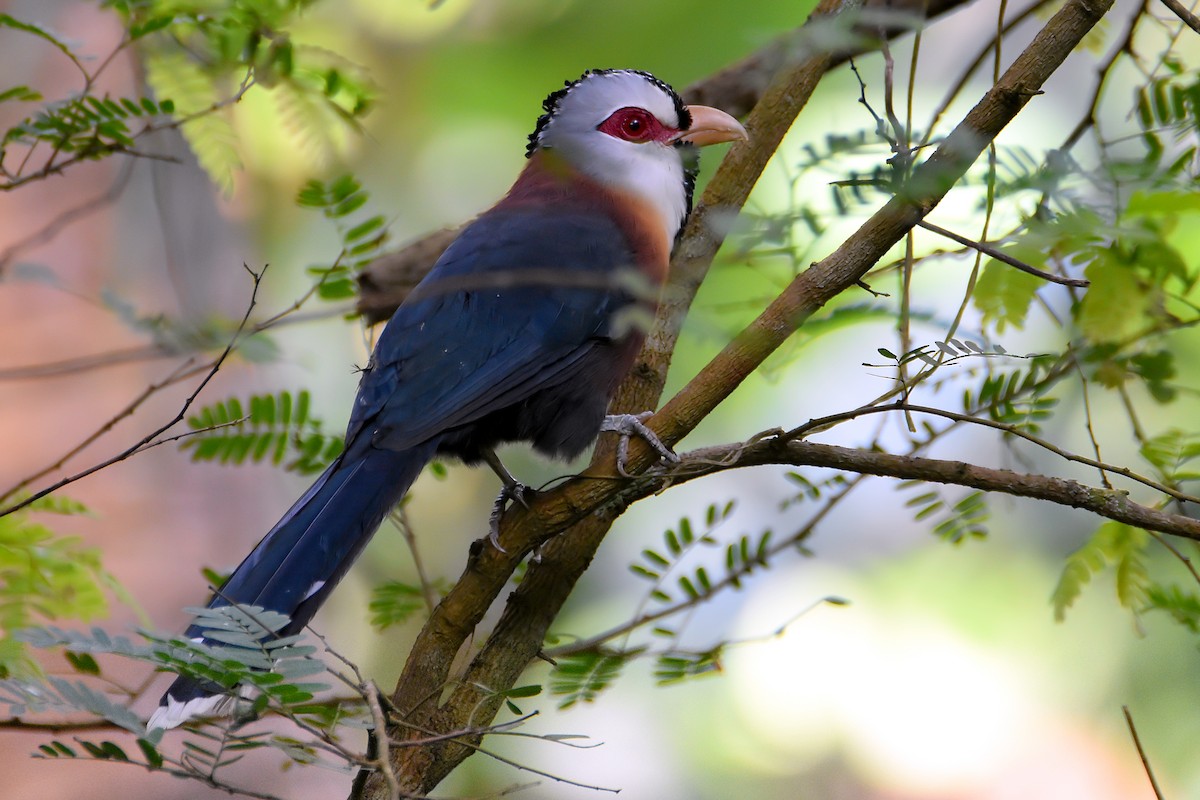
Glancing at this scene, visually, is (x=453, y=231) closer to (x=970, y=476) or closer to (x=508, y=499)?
(x=508, y=499)

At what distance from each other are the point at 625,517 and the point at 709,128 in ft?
7.99

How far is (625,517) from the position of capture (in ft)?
15.9

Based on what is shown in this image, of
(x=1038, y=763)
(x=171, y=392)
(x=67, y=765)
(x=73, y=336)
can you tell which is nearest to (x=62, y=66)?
(x=73, y=336)

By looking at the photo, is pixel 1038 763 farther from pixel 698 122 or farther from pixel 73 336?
pixel 73 336

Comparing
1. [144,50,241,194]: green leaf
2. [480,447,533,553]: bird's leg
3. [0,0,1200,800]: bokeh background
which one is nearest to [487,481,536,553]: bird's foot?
[480,447,533,553]: bird's leg

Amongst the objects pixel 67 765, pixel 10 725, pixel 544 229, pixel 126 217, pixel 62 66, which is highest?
pixel 62 66

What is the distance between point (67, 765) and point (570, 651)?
2.97 metres

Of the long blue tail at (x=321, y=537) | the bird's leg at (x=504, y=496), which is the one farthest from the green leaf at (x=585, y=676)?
the long blue tail at (x=321, y=537)

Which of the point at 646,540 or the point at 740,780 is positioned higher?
the point at 646,540

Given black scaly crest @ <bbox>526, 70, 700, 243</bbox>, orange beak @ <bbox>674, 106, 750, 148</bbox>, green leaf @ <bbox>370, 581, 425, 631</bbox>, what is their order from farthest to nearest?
black scaly crest @ <bbox>526, 70, 700, 243</bbox>, orange beak @ <bbox>674, 106, 750, 148</bbox>, green leaf @ <bbox>370, 581, 425, 631</bbox>

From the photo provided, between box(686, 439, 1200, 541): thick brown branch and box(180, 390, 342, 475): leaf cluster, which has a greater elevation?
box(180, 390, 342, 475): leaf cluster

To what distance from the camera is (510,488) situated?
7.26 feet

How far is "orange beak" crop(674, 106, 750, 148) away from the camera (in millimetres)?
2678

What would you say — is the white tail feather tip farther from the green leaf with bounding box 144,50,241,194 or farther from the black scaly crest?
the black scaly crest
